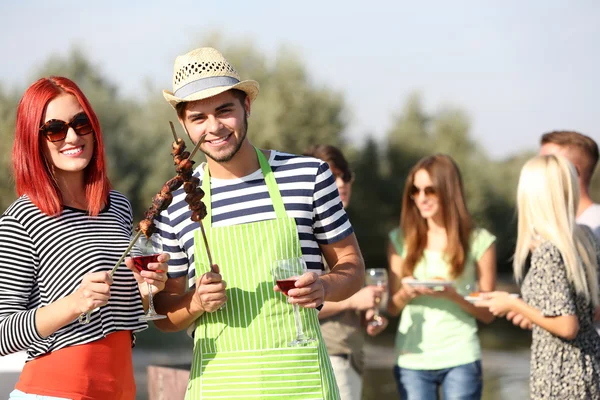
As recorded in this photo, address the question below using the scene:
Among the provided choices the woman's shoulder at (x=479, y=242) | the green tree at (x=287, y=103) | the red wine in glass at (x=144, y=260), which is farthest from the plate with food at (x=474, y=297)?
the green tree at (x=287, y=103)

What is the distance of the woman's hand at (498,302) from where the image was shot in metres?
4.61

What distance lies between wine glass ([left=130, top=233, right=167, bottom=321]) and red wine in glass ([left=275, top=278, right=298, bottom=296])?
1.47 feet

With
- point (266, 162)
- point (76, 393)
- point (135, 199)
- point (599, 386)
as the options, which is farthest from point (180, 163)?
point (135, 199)

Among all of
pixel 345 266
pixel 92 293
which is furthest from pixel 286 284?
pixel 92 293

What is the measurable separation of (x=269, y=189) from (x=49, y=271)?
83cm

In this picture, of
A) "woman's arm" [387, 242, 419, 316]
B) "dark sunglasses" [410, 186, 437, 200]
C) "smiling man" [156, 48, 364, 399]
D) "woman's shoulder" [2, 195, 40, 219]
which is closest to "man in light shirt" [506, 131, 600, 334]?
"dark sunglasses" [410, 186, 437, 200]

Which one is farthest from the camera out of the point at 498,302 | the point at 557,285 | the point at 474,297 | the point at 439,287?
the point at 439,287

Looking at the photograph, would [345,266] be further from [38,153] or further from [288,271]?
[38,153]

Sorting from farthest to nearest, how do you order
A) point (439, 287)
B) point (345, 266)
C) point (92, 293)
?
point (439, 287) < point (345, 266) < point (92, 293)

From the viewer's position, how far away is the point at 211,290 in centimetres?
284

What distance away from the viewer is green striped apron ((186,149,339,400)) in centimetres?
296

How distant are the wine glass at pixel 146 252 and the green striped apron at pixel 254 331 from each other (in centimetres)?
15

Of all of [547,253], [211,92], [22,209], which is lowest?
[547,253]

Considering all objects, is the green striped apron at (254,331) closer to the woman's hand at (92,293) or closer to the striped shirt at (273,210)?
the striped shirt at (273,210)
